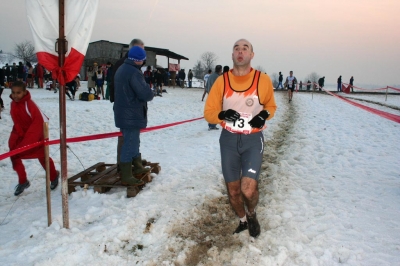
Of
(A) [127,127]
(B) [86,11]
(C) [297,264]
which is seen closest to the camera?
(C) [297,264]

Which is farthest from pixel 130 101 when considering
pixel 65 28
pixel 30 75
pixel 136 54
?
pixel 30 75

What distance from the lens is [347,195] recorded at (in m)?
5.03

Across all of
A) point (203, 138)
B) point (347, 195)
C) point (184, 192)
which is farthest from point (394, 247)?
point (203, 138)

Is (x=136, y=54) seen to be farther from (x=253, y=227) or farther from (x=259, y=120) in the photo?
(x=253, y=227)

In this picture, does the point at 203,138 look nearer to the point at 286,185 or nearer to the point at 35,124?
the point at 286,185

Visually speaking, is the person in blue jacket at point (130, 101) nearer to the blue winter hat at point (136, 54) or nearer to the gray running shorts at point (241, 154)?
the blue winter hat at point (136, 54)

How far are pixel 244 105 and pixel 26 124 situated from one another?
3.45 meters

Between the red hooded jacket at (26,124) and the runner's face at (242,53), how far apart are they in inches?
123

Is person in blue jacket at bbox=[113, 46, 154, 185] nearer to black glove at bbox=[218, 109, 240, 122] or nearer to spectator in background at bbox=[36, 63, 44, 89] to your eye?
black glove at bbox=[218, 109, 240, 122]

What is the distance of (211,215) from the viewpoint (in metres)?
4.29

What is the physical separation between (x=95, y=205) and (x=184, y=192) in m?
1.37

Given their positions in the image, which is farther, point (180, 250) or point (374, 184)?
point (374, 184)

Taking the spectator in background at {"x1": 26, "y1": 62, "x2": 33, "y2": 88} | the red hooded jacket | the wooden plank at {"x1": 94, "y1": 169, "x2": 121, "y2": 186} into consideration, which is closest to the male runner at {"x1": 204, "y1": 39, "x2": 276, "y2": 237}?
the wooden plank at {"x1": 94, "y1": 169, "x2": 121, "y2": 186}

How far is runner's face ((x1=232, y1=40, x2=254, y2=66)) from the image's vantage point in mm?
3455
